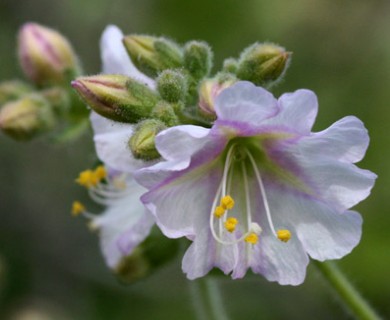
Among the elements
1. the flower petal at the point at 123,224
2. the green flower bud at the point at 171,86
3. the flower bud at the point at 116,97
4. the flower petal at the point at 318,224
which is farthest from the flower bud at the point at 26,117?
the flower petal at the point at 318,224

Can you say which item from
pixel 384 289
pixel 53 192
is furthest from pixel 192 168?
pixel 53 192

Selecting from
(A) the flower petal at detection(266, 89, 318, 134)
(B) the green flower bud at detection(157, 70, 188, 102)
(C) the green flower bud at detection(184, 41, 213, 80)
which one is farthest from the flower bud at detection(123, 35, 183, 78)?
(A) the flower petal at detection(266, 89, 318, 134)

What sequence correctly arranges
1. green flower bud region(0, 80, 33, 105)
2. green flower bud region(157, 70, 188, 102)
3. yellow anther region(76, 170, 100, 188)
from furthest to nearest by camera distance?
green flower bud region(0, 80, 33, 105) < yellow anther region(76, 170, 100, 188) < green flower bud region(157, 70, 188, 102)

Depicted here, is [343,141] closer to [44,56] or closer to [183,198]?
[183,198]

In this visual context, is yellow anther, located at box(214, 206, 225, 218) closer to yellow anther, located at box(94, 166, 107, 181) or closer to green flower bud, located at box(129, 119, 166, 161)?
green flower bud, located at box(129, 119, 166, 161)

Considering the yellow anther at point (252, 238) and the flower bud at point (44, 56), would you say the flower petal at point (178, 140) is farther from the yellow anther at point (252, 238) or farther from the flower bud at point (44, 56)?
the flower bud at point (44, 56)

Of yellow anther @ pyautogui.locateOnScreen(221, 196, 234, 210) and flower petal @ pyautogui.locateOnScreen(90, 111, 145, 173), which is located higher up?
yellow anther @ pyautogui.locateOnScreen(221, 196, 234, 210)
